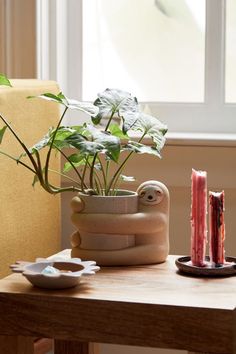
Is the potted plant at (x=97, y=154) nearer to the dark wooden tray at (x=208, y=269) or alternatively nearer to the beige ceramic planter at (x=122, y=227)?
the beige ceramic planter at (x=122, y=227)

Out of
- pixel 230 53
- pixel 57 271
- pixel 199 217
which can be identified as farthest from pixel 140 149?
pixel 230 53

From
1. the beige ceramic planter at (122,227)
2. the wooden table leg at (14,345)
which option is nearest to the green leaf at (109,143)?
the beige ceramic planter at (122,227)

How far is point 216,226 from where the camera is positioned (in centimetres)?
176

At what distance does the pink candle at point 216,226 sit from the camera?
5.74 ft

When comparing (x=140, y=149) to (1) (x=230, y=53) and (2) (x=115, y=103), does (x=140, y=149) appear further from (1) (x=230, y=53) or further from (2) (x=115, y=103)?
(1) (x=230, y=53)

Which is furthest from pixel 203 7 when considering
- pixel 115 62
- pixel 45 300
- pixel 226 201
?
pixel 45 300

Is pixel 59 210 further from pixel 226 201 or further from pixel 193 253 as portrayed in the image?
pixel 193 253

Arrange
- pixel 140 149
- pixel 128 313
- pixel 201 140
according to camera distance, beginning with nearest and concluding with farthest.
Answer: pixel 128 313 < pixel 140 149 < pixel 201 140

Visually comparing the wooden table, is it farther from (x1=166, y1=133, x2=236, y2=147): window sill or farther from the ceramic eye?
(x1=166, y1=133, x2=236, y2=147): window sill

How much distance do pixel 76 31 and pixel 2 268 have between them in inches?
34.2

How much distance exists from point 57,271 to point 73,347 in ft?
1.04

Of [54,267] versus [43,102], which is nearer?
[54,267]

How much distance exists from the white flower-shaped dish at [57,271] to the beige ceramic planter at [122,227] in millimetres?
76

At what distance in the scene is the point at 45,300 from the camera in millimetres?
1584
